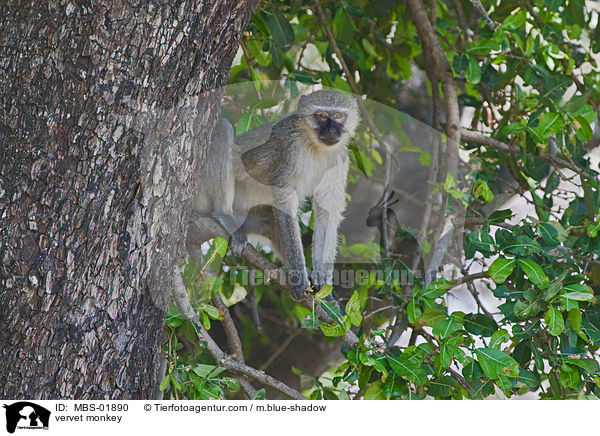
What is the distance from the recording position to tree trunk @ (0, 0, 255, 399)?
63.2 inches

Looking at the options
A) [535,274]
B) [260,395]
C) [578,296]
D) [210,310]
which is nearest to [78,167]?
[210,310]

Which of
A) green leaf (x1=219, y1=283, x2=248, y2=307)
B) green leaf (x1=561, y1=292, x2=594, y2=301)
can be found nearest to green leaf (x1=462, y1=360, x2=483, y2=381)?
green leaf (x1=561, y1=292, x2=594, y2=301)


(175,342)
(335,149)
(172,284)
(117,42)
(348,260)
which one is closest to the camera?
(117,42)

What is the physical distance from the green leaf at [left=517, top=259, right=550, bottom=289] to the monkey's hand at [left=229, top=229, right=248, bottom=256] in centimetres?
116

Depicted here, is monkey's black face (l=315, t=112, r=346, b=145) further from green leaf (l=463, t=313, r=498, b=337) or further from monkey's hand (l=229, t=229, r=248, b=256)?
green leaf (l=463, t=313, r=498, b=337)

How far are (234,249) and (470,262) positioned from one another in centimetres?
108

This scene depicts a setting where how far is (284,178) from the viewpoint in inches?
109

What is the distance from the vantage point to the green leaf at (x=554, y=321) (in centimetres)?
192

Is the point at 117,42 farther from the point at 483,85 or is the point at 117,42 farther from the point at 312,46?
the point at 483,85

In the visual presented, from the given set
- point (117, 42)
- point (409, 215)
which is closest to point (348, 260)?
point (409, 215)

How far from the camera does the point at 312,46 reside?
3281 millimetres

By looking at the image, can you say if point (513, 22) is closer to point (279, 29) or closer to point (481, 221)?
point (481, 221)

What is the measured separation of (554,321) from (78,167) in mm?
1532
